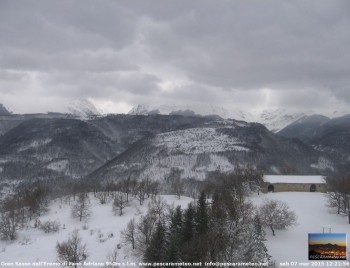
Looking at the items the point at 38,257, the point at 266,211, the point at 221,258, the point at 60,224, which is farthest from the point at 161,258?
the point at 60,224

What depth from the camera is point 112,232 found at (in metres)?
93.9

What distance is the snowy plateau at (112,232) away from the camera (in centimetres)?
7550

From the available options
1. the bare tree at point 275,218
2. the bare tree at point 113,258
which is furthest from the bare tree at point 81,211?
the bare tree at point 275,218

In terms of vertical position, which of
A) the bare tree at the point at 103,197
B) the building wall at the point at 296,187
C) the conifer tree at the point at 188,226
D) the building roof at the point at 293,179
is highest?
the building roof at the point at 293,179

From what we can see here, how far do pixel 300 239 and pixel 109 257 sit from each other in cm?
3531

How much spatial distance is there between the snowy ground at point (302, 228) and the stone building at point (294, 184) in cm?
1725

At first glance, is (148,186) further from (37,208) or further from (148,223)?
(148,223)

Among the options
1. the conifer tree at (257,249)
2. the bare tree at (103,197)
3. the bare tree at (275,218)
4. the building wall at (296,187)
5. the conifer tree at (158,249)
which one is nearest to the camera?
the conifer tree at (257,249)

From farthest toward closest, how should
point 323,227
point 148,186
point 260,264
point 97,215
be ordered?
point 148,186 → point 97,215 → point 323,227 → point 260,264

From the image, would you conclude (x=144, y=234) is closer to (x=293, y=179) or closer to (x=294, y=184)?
(x=294, y=184)

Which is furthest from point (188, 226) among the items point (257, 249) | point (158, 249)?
point (257, 249)

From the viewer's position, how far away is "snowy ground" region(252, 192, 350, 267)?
6974 centimetres

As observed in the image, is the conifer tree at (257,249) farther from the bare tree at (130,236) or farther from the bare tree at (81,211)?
the bare tree at (81,211)

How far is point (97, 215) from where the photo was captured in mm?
111375
